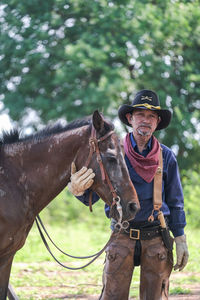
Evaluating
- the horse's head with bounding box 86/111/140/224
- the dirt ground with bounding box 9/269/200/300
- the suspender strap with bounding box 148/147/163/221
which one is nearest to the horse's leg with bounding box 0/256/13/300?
the horse's head with bounding box 86/111/140/224

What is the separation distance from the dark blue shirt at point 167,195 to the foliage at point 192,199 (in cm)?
867

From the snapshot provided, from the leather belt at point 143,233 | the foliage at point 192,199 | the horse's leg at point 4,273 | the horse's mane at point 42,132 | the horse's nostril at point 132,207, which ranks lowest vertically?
the foliage at point 192,199

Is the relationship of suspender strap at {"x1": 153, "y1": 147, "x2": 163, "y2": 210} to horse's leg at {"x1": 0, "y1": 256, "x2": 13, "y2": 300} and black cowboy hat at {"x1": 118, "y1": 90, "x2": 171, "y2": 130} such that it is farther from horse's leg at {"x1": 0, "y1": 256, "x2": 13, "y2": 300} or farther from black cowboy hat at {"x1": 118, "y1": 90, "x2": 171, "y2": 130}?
horse's leg at {"x1": 0, "y1": 256, "x2": 13, "y2": 300}

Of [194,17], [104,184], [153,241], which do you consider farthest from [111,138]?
[194,17]

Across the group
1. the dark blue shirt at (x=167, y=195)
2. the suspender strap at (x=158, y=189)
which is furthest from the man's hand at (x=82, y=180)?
the suspender strap at (x=158, y=189)

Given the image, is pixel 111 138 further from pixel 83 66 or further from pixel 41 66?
pixel 41 66

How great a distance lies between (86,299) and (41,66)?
9.59 metres

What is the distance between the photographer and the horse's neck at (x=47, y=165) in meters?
3.78

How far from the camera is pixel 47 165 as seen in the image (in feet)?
12.5

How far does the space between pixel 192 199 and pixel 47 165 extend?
9.52m

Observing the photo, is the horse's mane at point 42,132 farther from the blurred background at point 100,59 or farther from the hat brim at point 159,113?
the blurred background at point 100,59

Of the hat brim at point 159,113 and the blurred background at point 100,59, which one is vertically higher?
the hat brim at point 159,113

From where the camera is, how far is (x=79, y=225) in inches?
558

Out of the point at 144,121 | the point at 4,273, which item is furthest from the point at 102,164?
the point at 4,273
